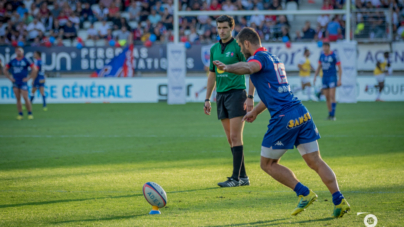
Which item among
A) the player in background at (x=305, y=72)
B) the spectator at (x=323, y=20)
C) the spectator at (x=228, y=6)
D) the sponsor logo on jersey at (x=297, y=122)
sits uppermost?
the spectator at (x=228, y=6)

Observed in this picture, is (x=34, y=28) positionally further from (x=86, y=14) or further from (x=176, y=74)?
(x=176, y=74)

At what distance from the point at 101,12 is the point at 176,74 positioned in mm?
8869

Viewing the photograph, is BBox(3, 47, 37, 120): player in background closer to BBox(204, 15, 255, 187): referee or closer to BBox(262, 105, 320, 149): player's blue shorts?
BBox(204, 15, 255, 187): referee

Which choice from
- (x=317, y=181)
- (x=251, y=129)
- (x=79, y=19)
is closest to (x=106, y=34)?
(x=79, y=19)

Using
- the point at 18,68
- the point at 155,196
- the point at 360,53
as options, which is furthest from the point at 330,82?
the point at 155,196

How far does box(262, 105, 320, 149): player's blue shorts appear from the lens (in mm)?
4945

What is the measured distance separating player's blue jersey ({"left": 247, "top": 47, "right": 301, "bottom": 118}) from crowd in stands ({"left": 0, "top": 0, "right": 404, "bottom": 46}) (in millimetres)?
20943

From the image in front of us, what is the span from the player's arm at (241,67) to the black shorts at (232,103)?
1.74m

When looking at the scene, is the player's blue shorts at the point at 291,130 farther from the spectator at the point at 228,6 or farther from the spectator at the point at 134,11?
the spectator at the point at 134,11

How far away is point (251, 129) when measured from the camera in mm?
13469

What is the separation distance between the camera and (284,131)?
4.95 m

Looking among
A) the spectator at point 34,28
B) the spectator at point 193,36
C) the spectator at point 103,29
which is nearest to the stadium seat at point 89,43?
the spectator at point 103,29

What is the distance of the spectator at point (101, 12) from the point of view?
29.4 meters

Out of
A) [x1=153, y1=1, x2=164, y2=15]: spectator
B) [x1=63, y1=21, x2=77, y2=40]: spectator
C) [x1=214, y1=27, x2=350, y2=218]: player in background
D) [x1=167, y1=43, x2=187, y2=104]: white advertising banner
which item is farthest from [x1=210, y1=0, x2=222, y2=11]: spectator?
[x1=214, y1=27, x2=350, y2=218]: player in background
